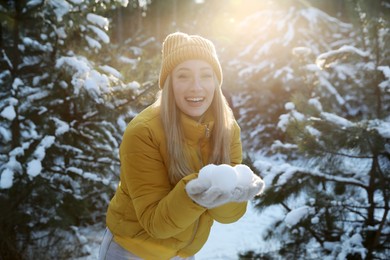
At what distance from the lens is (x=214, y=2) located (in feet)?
45.2

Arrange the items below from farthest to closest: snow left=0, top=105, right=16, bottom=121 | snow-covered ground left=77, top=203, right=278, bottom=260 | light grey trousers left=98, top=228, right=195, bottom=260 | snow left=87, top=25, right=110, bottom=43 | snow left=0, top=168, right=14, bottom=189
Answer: snow-covered ground left=77, top=203, right=278, bottom=260
snow left=87, top=25, right=110, bottom=43
snow left=0, top=105, right=16, bottom=121
snow left=0, top=168, right=14, bottom=189
light grey trousers left=98, top=228, right=195, bottom=260

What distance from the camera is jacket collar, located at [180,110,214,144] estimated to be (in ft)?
5.91

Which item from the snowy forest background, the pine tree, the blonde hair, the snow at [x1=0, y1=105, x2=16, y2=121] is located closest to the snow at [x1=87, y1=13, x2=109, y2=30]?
the snowy forest background

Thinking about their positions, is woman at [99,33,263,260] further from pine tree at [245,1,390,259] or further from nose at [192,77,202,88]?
pine tree at [245,1,390,259]

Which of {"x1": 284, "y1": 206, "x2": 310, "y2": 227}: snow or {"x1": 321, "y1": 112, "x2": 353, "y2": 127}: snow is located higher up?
{"x1": 321, "y1": 112, "x2": 353, "y2": 127}: snow

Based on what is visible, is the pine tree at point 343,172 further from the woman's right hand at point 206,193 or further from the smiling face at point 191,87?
the woman's right hand at point 206,193

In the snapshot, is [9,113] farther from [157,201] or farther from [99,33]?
[157,201]

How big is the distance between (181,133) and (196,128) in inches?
3.8

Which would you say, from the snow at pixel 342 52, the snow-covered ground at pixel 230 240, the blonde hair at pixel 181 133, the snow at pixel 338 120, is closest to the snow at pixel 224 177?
the blonde hair at pixel 181 133

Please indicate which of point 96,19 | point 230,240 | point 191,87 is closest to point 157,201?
point 191,87

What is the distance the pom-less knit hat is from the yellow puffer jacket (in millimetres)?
234

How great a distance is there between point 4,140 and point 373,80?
13.3 feet

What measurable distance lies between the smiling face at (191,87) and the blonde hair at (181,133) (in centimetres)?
4

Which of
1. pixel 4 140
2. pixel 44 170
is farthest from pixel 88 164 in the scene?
pixel 4 140
